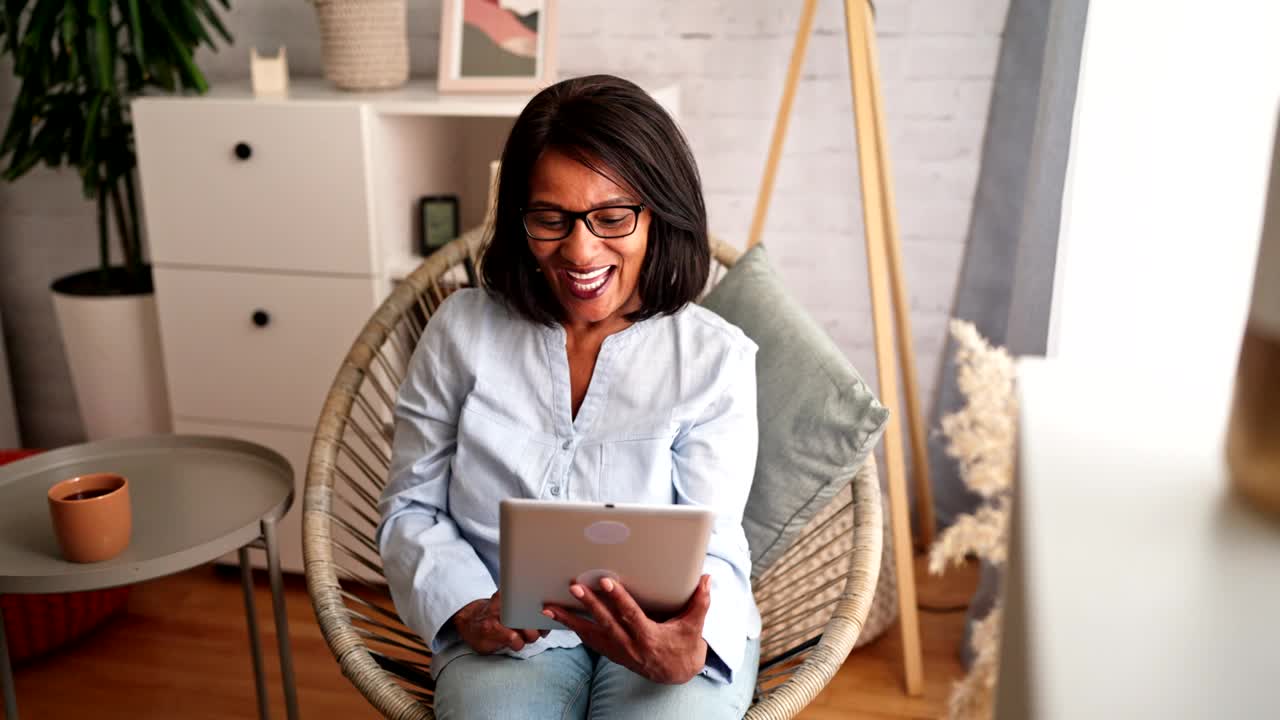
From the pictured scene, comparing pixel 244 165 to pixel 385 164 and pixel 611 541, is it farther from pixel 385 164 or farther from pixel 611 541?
pixel 611 541

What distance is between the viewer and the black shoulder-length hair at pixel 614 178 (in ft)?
4.38

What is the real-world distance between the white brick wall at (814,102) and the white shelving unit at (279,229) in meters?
0.15

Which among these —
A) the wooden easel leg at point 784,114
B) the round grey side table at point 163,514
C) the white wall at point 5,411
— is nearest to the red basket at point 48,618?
the round grey side table at point 163,514

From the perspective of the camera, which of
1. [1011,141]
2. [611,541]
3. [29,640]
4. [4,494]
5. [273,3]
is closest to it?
[611,541]

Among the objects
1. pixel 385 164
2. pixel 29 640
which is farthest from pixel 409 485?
pixel 29 640

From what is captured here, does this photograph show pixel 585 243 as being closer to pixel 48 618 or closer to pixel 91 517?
pixel 91 517

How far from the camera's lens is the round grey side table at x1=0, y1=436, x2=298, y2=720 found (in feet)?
4.67

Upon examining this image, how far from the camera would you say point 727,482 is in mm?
1376

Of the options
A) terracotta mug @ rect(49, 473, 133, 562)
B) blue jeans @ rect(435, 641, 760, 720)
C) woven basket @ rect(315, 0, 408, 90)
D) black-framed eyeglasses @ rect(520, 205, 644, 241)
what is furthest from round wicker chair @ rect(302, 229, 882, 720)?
woven basket @ rect(315, 0, 408, 90)

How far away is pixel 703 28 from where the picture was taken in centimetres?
238

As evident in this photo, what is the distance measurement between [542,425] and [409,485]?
198mm

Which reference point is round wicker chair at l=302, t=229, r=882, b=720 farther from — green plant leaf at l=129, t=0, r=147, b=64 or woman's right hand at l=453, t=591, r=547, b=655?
green plant leaf at l=129, t=0, r=147, b=64

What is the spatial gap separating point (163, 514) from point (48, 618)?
772mm

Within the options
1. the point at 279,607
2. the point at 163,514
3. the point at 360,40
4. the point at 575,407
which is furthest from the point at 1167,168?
the point at 360,40
